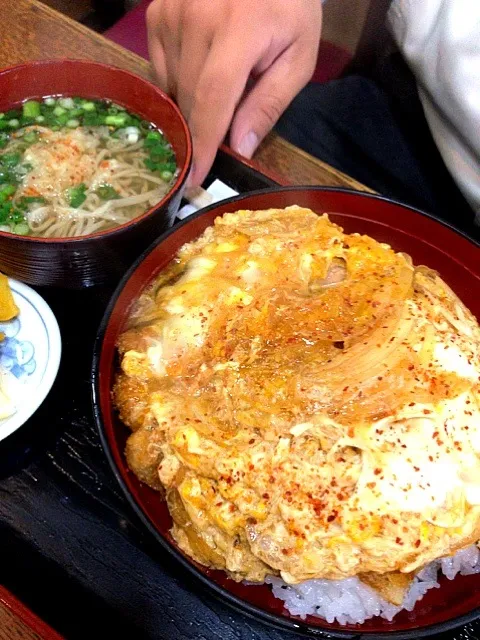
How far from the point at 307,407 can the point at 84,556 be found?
0.70 metres

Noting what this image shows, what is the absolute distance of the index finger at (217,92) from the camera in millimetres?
1853

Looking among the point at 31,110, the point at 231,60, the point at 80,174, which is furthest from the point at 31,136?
the point at 231,60

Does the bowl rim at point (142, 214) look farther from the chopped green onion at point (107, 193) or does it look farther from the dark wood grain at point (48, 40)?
the dark wood grain at point (48, 40)

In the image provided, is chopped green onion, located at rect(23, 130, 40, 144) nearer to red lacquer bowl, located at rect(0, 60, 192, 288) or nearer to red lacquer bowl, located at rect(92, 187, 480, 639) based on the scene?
red lacquer bowl, located at rect(0, 60, 192, 288)

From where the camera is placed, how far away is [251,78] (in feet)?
7.10

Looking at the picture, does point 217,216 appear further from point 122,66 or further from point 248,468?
point 122,66

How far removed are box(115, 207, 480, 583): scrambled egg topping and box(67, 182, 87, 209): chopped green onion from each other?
0.61 metres

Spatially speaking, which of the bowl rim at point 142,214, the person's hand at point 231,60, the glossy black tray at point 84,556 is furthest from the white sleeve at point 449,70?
the glossy black tray at point 84,556

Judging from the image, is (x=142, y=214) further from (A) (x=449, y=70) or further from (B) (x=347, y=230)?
(A) (x=449, y=70)

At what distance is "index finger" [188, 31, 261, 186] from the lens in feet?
6.08

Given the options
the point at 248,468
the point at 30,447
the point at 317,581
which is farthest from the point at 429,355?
the point at 30,447

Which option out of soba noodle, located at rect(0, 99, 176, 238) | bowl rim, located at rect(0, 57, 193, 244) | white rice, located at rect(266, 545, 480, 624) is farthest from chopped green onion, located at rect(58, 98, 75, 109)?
white rice, located at rect(266, 545, 480, 624)

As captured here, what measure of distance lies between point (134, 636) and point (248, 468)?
21.6 inches

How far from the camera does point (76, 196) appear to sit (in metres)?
1.90
